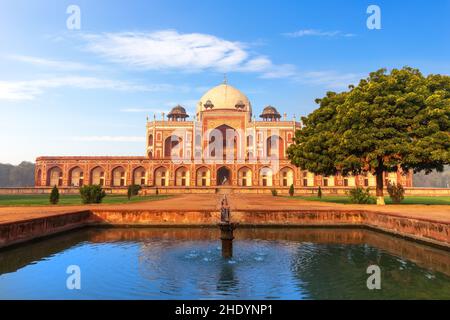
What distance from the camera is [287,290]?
230 inches

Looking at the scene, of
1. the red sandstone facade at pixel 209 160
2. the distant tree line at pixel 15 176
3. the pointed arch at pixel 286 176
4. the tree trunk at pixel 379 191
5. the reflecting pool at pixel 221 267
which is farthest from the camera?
the distant tree line at pixel 15 176

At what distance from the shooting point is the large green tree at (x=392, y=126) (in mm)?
17484

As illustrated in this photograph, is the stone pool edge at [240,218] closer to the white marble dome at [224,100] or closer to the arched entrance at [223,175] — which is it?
the arched entrance at [223,175]

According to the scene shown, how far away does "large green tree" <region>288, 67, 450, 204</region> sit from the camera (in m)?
17.5

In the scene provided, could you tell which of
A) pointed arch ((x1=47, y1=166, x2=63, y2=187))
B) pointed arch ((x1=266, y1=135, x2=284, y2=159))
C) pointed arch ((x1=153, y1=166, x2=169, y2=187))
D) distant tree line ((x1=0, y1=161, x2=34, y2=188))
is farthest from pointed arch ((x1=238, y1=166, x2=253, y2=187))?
distant tree line ((x1=0, y1=161, x2=34, y2=188))

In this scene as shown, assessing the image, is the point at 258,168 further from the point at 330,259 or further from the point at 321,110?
the point at 330,259

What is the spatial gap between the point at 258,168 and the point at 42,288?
46.9m

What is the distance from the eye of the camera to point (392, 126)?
60.7ft

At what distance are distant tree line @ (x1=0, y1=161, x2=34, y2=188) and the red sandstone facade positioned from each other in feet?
113

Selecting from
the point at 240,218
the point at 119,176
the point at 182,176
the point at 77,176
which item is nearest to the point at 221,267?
the point at 240,218

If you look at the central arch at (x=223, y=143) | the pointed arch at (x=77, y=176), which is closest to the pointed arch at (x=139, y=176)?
the pointed arch at (x=77, y=176)

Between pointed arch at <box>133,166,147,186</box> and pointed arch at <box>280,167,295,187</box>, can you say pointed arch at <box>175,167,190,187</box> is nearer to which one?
pointed arch at <box>133,166,147,186</box>

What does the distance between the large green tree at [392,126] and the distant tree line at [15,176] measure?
257 feet

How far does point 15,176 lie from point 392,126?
8410cm
